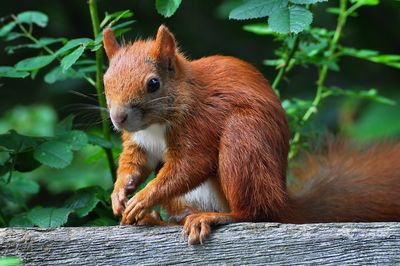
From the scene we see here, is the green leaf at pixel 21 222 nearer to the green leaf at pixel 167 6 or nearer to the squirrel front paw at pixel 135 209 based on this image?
the squirrel front paw at pixel 135 209

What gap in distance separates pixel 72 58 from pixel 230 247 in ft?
2.11

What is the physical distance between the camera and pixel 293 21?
87.6 inches

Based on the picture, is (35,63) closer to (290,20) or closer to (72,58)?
(72,58)

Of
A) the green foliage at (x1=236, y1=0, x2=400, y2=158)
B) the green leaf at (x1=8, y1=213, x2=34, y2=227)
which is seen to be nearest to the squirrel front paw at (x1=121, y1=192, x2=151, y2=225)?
the green leaf at (x1=8, y1=213, x2=34, y2=227)

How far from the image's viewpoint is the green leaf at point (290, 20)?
2199 millimetres

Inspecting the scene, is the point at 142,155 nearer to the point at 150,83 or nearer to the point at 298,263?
the point at 150,83

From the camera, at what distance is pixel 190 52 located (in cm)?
477

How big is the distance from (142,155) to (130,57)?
0.97 feet

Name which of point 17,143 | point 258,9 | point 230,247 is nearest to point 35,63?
point 17,143

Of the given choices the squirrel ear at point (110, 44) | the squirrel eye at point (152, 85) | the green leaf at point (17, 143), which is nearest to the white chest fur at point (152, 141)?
the squirrel eye at point (152, 85)

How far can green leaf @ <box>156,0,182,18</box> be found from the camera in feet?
7.55

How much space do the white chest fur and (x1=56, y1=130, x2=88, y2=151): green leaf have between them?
17cm

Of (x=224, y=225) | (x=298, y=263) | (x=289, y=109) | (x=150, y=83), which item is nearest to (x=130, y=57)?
(x=150, y=83)

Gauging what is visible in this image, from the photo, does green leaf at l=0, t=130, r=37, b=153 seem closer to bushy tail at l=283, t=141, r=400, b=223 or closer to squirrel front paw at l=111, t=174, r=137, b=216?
squirrel front paw at l=111, t=174, r=137, b=216
